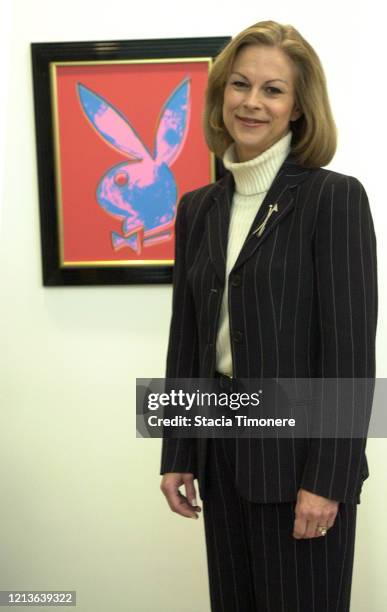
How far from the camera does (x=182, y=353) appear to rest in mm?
1493

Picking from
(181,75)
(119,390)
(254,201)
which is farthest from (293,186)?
(119,390)

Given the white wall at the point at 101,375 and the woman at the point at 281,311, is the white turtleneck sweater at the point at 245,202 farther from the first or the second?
the white wall at the point at 101,375

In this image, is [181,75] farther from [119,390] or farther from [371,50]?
[119,390]

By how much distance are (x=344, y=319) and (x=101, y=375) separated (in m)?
1.00

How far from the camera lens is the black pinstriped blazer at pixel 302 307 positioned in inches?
47.7

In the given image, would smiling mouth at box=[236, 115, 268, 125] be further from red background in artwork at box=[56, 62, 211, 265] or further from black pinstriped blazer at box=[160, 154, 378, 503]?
red background in artwork at box=[56, 62, 211, 265]

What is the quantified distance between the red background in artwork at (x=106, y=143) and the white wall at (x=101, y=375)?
0.32 ft

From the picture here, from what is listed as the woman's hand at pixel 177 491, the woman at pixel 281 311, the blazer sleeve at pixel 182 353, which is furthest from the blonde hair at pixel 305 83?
the woman's hand at pixel 177 491

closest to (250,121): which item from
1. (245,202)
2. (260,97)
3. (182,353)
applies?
(260,97)

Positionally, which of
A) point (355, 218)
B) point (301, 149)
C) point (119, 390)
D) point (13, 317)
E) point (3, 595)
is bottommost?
point (3, 595)

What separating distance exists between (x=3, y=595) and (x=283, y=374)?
1.36 m

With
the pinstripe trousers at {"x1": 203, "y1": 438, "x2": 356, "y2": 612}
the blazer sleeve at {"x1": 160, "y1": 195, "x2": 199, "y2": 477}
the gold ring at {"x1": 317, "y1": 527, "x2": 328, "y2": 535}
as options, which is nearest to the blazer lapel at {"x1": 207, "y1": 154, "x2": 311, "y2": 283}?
the blazer sleeve at {"x1": 160, "y1": 195, "x2": 199, "y2": 477}

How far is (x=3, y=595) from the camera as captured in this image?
2.09 m

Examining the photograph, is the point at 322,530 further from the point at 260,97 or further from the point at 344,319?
the point at 260,97
